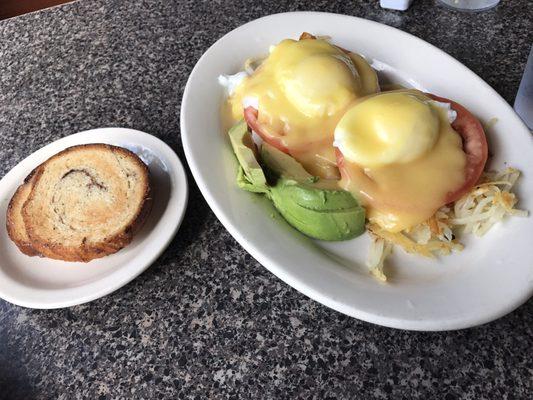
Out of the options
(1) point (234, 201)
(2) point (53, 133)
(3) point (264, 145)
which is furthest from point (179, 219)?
(2) point (53, 133)

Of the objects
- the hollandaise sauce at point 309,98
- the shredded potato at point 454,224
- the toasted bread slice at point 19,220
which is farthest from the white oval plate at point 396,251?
the toasted bread slice at point 19,220

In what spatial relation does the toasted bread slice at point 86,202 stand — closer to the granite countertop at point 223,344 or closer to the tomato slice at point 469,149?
the granite countertop at point 223,344

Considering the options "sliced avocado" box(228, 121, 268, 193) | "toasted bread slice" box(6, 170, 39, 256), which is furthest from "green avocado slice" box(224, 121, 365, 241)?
"toasted bread slice" box(6, 170, 39, 256)

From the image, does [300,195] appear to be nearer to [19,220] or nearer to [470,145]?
[470,145]

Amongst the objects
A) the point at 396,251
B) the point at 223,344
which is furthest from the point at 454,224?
the point at 223,344

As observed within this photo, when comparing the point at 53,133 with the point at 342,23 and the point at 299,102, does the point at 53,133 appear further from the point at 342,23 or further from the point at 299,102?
the point at 342,23

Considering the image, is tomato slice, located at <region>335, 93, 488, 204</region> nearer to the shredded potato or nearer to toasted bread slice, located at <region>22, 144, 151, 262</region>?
the shredded potato
